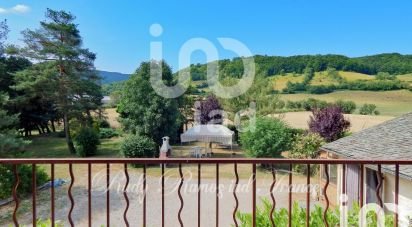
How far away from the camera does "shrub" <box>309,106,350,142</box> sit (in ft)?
46.3

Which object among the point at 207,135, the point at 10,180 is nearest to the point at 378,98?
the point at 207,135

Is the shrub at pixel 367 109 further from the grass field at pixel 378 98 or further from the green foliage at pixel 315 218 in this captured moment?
the green foliage at pixel 315 218

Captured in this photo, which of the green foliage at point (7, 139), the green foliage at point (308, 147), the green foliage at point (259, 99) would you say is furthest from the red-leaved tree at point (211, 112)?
the green foliage at point (7, 139)

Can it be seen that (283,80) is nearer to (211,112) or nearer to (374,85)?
(211,112)

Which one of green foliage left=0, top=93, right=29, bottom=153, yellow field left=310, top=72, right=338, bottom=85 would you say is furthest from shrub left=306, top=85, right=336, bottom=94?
green foliage left=0, top=93, right=29, bottom=153

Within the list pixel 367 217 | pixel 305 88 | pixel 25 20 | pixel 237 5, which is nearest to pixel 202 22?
pixel 237 5

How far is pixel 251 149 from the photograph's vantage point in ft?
42.4

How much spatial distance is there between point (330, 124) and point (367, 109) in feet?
43.1

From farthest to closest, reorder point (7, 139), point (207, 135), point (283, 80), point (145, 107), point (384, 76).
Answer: point (384, 76) < point (283, 80) < point (145, 107) < point (207, 135) < point (7, 139)

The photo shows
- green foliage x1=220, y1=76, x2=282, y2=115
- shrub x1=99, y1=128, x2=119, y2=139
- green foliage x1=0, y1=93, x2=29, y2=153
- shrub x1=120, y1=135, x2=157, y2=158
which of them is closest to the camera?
green foliage x1=0, y1=93, x2=29, y2=153

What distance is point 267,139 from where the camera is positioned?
12.6 meters

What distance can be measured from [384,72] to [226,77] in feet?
44.6

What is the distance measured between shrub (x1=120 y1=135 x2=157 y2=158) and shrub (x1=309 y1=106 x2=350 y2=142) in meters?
7.49

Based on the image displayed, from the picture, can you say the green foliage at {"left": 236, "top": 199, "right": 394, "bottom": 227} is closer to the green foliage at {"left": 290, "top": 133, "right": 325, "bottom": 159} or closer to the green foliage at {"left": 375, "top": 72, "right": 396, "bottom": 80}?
the green foliage at {"left": 290, "top": 133, "right": 325, "bottom": 159}
